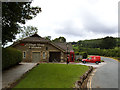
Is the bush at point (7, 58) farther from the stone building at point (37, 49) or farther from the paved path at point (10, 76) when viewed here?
the stone building at point (37, 49)

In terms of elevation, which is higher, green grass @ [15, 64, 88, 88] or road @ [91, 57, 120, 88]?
green grass @ [15, 64, 88, 88]

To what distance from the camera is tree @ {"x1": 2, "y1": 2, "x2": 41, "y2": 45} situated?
9.93m

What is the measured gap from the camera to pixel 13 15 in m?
10.2

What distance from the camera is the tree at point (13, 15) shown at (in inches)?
391

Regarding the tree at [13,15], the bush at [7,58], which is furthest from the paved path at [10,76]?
the tree at [13,15]

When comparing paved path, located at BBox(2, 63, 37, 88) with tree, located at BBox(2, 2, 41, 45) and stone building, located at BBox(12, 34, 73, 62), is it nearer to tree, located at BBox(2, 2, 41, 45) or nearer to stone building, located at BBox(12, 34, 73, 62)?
tree, located at BBox(2, 2, 41, 45)

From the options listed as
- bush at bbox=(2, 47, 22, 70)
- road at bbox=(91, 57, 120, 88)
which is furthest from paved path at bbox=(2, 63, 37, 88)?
road at bbox=(91, 57, 120, 88)

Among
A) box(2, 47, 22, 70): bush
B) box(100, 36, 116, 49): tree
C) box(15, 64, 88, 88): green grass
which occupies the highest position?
box(100, 36, 116, 49): tree

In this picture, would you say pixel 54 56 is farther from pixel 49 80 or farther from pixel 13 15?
pixel 49 80

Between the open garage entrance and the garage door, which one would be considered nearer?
the garage door

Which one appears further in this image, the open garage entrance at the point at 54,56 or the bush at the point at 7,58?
the open garage entrance at the point at 54,56

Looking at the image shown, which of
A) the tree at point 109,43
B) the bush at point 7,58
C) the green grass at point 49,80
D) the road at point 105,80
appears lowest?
the road at point 105,80

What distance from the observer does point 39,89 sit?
6.18 m

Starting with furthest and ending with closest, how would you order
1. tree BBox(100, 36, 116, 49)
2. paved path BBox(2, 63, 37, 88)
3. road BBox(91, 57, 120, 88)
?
tree BBox(100, 36, 116, 49)
paved path BBox(2, 63, 37, 88)
road BBox(91, 57, 120, 88)
